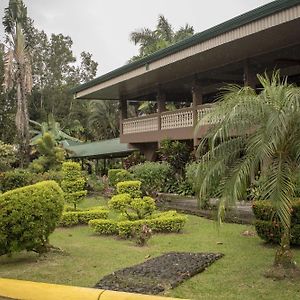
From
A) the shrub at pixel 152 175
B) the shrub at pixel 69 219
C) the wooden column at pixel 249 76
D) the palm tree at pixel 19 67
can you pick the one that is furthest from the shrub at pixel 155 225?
the palm tree at pixel 19 67

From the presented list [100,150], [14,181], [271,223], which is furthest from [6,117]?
[271,223]

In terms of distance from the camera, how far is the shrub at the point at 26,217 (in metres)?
7.88

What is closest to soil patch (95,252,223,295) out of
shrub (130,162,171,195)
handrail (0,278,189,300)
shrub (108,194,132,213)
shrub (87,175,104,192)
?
handrail (0,278,189,300)

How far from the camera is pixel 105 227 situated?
11.5 metres

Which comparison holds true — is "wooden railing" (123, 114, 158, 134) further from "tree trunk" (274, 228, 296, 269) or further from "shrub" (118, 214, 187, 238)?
"tree trunk" (274, 228, 296, 269)

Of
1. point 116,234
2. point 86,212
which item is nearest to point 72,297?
point 116,234

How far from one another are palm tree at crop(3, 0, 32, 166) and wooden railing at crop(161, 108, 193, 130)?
993 centimetres

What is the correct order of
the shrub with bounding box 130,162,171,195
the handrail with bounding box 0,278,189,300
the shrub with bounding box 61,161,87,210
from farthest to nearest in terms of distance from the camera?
the shrub with bounding box 130,162,171,195 < the shrub with bounding box 61,161,87,210 < the handrail with bounding box 0,278,189,300

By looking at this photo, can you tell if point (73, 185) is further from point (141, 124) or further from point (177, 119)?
point (141, 124)

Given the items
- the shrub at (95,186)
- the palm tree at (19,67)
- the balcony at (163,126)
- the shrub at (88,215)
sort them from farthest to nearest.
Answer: the palm tree at (19,67), the shrub at (95,186), the balcony at (163,126), the shrub at (88,215)

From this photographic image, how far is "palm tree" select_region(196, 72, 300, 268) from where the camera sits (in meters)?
6.50

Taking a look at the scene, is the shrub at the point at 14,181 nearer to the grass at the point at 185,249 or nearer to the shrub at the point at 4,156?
the shrub at the point at 4,156

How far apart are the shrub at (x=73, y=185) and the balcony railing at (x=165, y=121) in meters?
5.38

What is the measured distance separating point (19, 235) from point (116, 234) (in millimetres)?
3795
